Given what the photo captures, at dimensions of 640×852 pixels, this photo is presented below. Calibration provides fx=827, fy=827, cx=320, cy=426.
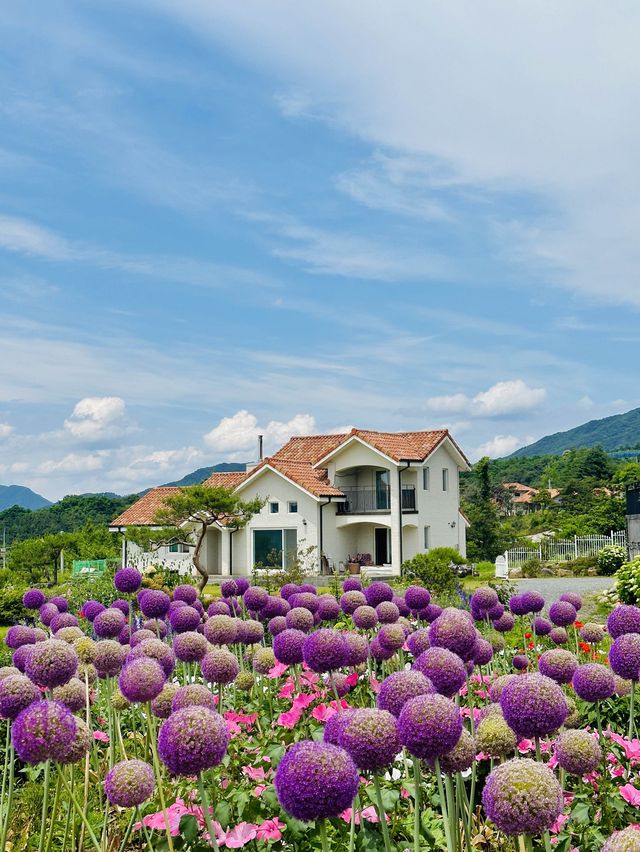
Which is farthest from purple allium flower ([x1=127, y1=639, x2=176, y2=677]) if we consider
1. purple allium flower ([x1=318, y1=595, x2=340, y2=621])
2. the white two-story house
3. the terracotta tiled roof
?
the terracotta tiled roof

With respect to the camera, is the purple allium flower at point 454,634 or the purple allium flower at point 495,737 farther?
the purple allium flower at point 454,634

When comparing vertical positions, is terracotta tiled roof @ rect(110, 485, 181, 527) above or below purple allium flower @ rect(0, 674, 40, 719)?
above

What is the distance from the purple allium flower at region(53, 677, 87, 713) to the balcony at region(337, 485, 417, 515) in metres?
34.7

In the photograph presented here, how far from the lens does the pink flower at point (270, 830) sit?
10.7 ft

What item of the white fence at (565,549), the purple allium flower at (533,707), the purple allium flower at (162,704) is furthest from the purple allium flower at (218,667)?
the white fence at (565,549)

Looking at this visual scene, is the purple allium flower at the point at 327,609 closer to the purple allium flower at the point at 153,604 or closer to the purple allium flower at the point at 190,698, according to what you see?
the purple allium flower at the point at 153,604

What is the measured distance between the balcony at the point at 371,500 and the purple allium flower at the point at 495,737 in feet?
115

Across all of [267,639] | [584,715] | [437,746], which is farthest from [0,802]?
[267,639]

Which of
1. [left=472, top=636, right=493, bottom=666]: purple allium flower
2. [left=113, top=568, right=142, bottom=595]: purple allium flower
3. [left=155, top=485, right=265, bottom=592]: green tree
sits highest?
[left=155, top=485, right=265, bottom=592]: green tree

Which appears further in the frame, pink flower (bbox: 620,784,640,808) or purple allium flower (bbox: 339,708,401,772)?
pink flower (bbox: 620,784,640,808)

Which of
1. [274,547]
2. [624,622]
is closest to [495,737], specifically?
[624,622]

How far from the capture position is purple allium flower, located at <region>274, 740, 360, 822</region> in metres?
2.41

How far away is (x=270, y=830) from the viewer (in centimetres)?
330

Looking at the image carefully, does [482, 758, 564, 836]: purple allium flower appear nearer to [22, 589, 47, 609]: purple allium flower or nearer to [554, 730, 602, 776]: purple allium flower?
[554, 730, 602, 776]: purple allium flower
